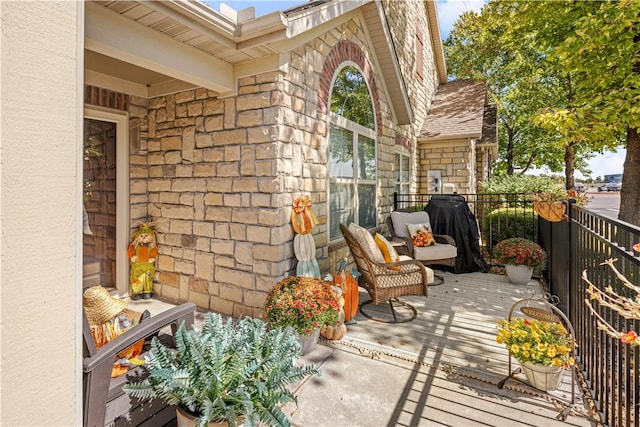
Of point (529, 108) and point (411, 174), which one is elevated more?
point (529, 108)

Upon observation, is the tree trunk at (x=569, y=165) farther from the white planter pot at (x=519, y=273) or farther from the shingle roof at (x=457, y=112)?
the white planter pot at (x=519, y=273)

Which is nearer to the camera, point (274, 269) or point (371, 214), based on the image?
point (274, 269)

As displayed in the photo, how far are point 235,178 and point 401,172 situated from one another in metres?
5.52

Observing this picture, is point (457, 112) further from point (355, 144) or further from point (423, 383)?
point (423, 383)

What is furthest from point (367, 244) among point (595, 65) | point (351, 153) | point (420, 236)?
point (595, 65)

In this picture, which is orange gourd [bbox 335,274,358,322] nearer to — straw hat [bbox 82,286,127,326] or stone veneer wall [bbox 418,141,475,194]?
straw hat [bbox 82,286,127,326]

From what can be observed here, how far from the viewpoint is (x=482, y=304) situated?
184 inches

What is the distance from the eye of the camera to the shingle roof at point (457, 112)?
944cm

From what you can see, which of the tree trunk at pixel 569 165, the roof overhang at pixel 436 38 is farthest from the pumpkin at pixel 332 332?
the tree trunk at pixel 569 165

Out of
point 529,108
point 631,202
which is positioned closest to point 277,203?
point 631,202

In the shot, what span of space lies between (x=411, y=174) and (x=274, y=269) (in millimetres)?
6767

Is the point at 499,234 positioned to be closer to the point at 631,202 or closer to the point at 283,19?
the point at 631,202

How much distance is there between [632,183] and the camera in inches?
236

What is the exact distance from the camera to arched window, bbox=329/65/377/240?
4949mm
